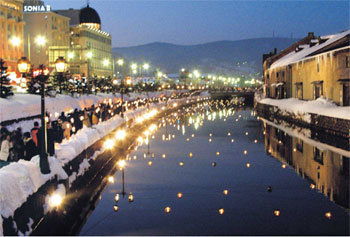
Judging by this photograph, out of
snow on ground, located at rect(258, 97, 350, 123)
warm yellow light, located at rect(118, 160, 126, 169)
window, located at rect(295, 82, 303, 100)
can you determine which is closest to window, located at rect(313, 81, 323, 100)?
snow on ground, located at rect(258, 97, 350, 123)

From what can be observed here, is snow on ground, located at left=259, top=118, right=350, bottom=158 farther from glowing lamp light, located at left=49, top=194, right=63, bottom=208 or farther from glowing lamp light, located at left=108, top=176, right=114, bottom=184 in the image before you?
glowing lamp light, located at left=49, top=194, right=63, bottom=208

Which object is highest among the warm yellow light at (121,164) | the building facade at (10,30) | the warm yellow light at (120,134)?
the building facade at (10,30)

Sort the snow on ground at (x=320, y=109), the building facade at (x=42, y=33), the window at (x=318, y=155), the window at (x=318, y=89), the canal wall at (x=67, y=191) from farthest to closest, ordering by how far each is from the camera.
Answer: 1. the building facade at (x=42, y=33)
2. the window at (x=318, y=89)
3. the snow on ground at (x=320, y=109)
4. the window at (x=318, y=155)
5. the canal wall at (x=67, y=191)

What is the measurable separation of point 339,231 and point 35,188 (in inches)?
340

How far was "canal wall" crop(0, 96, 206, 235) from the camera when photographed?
11.4m

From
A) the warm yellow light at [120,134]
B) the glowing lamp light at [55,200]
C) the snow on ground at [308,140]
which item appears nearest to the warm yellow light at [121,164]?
the glowing lamp light at [55,200]

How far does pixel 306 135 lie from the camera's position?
33.6 metres

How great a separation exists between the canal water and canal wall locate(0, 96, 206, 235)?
58 centimetres

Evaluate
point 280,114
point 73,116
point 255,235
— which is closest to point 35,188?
point 255,235

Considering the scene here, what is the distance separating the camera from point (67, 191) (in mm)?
15133

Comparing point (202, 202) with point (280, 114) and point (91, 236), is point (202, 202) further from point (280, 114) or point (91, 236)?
point (280, 114)

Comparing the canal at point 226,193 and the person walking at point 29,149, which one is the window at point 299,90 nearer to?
the canal at point 226,193

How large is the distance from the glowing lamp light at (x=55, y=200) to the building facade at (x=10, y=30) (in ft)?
237

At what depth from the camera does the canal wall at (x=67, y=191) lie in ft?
37.4
